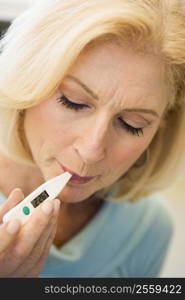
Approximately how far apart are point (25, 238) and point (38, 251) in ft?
0.22

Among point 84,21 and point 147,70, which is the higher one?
point 84,21

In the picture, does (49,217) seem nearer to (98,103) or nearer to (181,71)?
(98,103)

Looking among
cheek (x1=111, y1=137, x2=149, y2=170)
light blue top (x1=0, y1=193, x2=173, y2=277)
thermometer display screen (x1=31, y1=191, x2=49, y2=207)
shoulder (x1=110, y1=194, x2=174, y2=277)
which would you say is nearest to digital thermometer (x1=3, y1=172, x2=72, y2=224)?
thermometer display screen (x1=31, y1=191, x2=49, y2=207)

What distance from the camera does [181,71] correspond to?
3.11 ft

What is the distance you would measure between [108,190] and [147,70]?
1.53ft

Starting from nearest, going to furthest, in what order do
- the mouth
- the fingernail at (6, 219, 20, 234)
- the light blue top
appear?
the fingernail at (6, 219, 20, 234) → the mouth → the light blue top

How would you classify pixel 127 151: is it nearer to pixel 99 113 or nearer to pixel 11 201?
pixel 99 113

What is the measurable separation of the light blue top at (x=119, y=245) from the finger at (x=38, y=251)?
263mm

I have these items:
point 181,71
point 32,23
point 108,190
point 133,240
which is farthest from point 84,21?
point 133,240

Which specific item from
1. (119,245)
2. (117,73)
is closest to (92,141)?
(117,73)

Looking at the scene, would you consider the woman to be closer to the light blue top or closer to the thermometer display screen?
the thermometer display screen

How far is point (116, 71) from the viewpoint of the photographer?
0.85 meters

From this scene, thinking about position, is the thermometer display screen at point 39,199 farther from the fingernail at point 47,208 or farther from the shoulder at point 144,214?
the shoulder at point 144,214

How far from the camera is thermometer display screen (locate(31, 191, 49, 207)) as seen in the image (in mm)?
863
